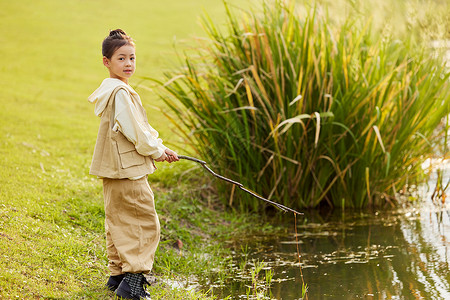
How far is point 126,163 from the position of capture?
3088 mm

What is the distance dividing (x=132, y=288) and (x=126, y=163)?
0.73 meters

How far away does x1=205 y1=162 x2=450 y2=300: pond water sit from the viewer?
3.58m

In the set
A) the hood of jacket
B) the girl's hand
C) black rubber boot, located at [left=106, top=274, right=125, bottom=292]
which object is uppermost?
the hood of jacket

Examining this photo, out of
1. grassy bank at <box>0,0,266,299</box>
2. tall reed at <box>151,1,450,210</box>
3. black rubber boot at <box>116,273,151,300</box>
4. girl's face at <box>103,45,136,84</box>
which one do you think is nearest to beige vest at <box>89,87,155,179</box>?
girl's face at <box>103,45,136,84</box>

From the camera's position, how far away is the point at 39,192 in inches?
178

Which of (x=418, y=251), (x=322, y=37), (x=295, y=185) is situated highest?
(x=322, y=37)

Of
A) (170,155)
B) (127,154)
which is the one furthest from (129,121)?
(170,155)

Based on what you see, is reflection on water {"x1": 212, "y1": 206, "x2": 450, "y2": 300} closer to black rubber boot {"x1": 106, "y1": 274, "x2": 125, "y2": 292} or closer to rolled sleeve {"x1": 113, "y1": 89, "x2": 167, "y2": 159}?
black rubber boot {"x1": 106, "y1": 274, "x2": 125, "y2": 292}

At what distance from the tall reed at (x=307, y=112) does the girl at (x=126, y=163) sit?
1657 millimetres

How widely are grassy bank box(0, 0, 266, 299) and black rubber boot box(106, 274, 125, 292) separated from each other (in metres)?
0.06

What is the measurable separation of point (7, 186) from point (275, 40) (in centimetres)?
261

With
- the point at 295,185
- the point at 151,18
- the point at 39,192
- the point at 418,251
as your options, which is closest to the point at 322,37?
the point at 295,185

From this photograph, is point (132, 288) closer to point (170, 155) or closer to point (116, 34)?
point (170, 155)

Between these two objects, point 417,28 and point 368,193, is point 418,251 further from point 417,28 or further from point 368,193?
point 417,28
